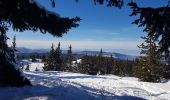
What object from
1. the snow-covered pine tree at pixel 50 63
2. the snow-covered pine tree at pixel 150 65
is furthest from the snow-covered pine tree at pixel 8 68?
the snow-covered pine tree at pixel 50 63

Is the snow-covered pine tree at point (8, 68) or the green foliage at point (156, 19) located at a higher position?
the green foliage at point (156, 19)

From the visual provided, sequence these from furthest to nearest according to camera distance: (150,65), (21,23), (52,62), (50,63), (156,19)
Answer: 1. (52,62)
2. (50,63)
3. (150,65)
4. (21,23)
5. (156,19)

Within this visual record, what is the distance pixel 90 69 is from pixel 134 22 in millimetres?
73988

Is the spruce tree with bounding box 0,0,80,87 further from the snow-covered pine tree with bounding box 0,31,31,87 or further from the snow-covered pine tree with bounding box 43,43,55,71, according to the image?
the snow-covered pine tree with bounding box 43,43,55,71

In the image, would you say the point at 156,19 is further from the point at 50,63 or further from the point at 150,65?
the point at 50,63

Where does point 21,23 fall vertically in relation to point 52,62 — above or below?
above

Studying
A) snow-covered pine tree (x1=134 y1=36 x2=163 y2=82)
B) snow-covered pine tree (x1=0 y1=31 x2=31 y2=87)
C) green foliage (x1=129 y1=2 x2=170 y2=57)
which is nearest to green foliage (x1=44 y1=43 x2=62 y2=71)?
snow-covered pine tree (x1=134 y1=36 x2=163 y2=82)

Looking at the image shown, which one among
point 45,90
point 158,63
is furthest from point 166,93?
point 158,63

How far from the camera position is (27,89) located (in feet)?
40.9

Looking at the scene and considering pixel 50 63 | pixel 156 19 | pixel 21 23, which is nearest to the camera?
pixel 156 19

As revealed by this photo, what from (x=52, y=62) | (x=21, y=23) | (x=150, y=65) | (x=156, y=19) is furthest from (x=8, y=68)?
(x=52, y=62)

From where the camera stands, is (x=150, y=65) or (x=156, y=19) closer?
(x=156, y=19)

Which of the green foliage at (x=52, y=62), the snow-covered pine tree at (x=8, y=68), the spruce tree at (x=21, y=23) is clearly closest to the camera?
the spruce tree at (x=21, y=23)

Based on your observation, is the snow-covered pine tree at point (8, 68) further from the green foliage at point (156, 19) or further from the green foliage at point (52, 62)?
the green foliage at point (52, 62)
